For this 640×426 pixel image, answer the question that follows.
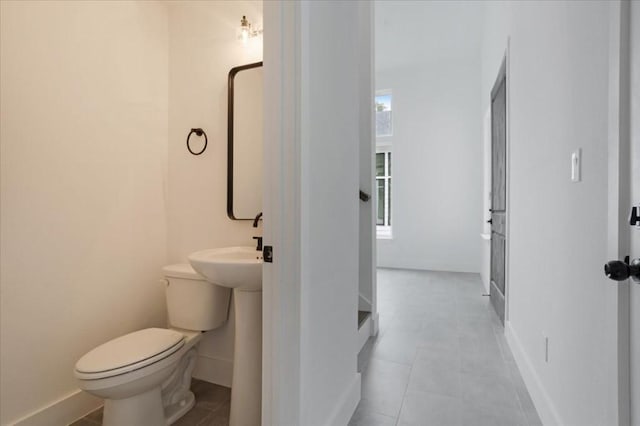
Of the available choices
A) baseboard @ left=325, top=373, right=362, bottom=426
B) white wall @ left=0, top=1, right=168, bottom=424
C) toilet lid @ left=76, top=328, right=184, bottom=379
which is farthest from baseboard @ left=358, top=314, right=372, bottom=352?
white wall @ left=0, top=1, right=168, bottom=424

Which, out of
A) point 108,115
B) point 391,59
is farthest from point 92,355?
point 391,59

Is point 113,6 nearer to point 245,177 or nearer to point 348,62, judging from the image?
point 245,177

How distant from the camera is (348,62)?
1639mm

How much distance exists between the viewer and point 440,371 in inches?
79.4

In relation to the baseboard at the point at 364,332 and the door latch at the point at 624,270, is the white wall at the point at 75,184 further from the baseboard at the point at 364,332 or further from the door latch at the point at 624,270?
the door latch at the point at 624,270

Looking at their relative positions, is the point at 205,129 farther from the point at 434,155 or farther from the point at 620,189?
the point at 434,155

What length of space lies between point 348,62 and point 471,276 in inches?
162

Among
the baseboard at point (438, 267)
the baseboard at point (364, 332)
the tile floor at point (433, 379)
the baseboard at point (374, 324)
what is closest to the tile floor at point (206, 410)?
the tile floor at point (433, 379)

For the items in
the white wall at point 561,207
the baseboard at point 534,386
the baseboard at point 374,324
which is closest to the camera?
the white wall at point 561,207

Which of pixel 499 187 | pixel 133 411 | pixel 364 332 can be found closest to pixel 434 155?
pixel 499 187

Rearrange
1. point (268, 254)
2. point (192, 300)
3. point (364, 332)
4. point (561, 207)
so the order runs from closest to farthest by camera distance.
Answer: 1. point (268, 254)
2. point (561, 207)
3. point (192, 300)
4. point (364, 332)

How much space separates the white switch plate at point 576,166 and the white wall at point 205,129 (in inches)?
59.5

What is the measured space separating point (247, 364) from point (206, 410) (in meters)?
0.47

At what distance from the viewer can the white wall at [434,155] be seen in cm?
496
